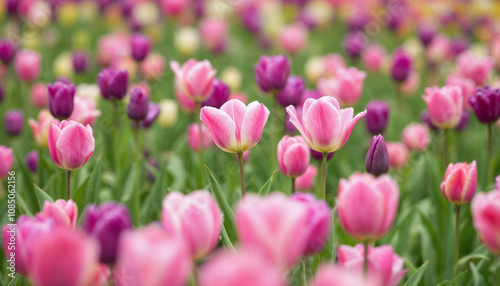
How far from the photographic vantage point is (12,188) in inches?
75.0

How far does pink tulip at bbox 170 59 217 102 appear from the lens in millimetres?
1820

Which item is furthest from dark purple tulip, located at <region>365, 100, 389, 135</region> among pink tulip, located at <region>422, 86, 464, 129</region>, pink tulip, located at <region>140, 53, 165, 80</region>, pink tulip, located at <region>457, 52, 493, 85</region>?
pink tulip, located at <region>140, 53, 165, 80</region>

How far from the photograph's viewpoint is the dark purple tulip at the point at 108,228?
0.84 metres

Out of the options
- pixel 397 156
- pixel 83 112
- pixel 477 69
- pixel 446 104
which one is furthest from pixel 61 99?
pixel 477 69

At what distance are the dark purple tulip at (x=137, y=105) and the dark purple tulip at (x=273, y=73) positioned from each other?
409 mm

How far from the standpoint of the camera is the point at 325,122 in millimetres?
1287

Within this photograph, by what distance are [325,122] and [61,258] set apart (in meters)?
0.77

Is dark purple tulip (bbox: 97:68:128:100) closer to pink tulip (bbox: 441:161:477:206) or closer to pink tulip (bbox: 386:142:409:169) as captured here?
pink tulip (bbox: 441:161:477:206)

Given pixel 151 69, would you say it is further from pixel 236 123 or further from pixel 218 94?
pixel 236 123

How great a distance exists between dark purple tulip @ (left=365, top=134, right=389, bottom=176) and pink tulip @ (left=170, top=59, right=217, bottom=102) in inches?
24.6

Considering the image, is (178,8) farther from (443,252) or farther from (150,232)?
(150,232)

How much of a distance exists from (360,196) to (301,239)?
0.22m

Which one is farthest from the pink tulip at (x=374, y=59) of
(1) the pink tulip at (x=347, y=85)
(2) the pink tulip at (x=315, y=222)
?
(2) the pink tulip at (x=315, y=222)

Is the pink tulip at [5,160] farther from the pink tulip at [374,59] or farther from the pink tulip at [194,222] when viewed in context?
the pink tulip at [374,59]
